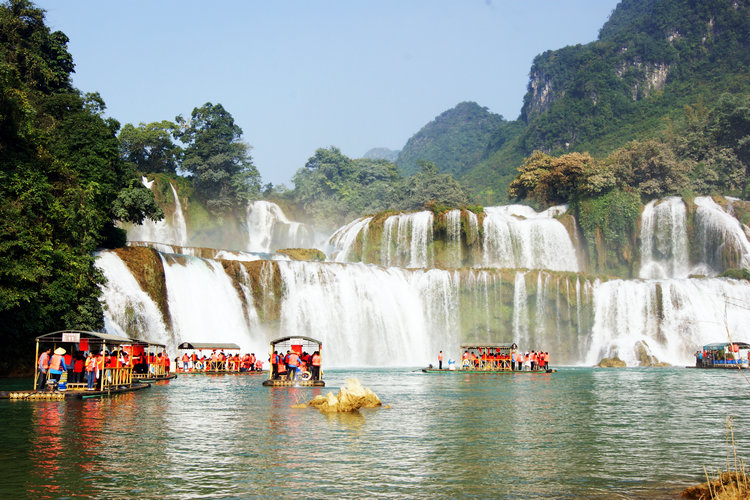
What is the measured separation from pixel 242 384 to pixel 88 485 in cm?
1986

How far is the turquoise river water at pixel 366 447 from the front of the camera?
9.85m

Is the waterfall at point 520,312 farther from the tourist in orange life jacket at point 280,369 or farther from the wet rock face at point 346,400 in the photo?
the wet rock face at point 346,400

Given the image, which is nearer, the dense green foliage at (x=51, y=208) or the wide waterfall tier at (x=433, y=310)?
the dense green foliage at (x=51, y=208)

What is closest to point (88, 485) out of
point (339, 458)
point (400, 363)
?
point (339, 458)

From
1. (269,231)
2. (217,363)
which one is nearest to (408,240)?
(269,231)

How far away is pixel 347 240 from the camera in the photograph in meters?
64.6

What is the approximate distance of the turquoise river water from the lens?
985 centimetres

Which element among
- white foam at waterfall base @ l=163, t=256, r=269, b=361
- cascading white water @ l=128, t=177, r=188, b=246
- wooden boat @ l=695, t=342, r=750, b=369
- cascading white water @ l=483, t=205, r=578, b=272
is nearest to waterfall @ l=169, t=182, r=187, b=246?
cascading white water @ l=128, t=177, r=188, b=246

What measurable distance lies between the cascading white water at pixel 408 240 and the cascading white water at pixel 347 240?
223 cm

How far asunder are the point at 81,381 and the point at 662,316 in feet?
139

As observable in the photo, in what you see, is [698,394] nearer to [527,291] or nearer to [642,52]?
[527,291]

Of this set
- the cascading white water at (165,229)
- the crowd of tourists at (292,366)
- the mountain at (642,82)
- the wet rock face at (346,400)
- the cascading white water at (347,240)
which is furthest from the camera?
the mountain at (642,82)

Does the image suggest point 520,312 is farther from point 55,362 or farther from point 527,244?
point 55,362

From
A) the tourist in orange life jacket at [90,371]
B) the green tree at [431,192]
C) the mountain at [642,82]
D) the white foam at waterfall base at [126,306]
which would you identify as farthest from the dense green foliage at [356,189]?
the tourist in orange life jacket at [90,371]
